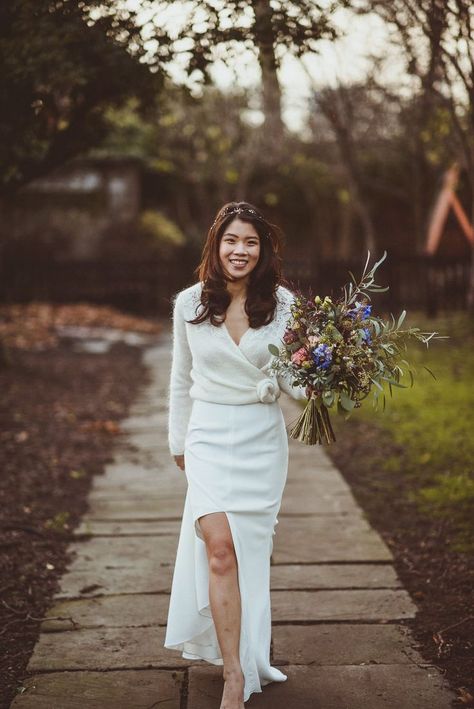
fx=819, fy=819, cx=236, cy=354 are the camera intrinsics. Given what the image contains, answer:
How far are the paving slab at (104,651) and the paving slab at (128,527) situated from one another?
1.43 metres

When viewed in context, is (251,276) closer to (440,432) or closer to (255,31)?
(255,31)

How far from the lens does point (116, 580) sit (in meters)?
4.59

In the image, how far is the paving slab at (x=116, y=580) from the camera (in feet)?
14.6

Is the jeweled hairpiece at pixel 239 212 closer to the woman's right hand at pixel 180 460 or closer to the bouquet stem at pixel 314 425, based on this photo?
the bouquet stem at pixel 314 425

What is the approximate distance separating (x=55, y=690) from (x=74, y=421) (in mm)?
5345

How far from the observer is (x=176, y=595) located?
11.2 ft

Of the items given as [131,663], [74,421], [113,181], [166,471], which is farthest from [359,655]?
[113,181]

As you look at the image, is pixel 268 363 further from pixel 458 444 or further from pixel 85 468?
pixel 458 444

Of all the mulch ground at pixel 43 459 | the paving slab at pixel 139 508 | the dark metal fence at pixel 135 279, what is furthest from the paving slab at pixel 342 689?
the dark metal fence at pixel 135 279

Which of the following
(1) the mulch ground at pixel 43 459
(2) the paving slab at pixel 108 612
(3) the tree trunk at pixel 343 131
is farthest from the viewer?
(3) the tree trunk at pixel 343 131

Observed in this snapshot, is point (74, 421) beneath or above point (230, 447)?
beneath

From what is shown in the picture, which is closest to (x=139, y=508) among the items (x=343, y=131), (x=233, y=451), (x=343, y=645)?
(x=343, y=645)

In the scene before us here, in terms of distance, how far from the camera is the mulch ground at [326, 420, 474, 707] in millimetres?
3676

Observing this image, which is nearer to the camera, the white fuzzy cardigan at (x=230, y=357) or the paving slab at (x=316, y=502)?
the white fuzzy cardigan at (x=230, y=357)
